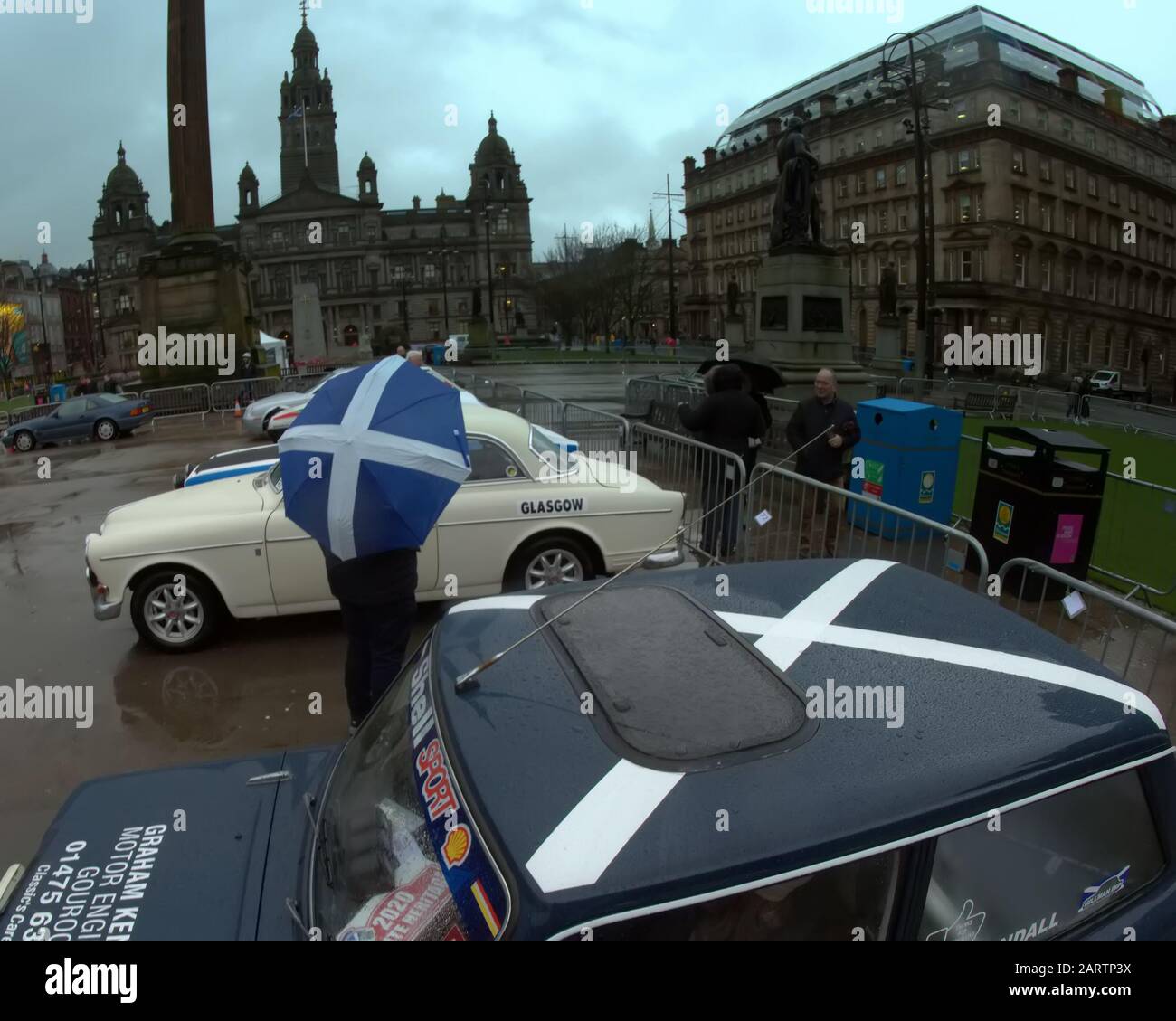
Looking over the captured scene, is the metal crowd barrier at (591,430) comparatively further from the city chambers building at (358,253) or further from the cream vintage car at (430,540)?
the city chambers building at (358,253)

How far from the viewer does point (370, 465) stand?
392 cm

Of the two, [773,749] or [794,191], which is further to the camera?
[794,191]

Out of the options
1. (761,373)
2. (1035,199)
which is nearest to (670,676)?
(761,373)

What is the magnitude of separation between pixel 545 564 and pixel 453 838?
5191 millimetres

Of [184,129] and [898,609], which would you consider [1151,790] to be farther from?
[184,129]

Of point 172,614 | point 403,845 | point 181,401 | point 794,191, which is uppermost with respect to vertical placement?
point 794,191

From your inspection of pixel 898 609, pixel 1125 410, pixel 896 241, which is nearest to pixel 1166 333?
pixel 896 241

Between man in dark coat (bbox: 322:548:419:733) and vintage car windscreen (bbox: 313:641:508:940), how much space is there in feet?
4.84

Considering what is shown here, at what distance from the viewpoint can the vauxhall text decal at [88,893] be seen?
2354 mm

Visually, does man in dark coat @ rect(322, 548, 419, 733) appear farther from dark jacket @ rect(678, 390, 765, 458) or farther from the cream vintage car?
dark jacket @ rect(678, 390, 765, 458)

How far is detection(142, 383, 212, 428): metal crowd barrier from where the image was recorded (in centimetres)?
2720

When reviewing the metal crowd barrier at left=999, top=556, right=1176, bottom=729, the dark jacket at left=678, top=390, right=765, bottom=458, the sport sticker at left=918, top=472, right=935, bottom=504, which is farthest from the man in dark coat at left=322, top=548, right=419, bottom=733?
the sport sticker at left=918, top=472, right=935, bottom=504

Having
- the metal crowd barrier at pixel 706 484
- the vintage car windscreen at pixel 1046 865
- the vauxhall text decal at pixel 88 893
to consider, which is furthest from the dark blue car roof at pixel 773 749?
the metal crowd barrier at pixel 706 484

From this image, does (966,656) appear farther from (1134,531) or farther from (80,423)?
(80,423)
